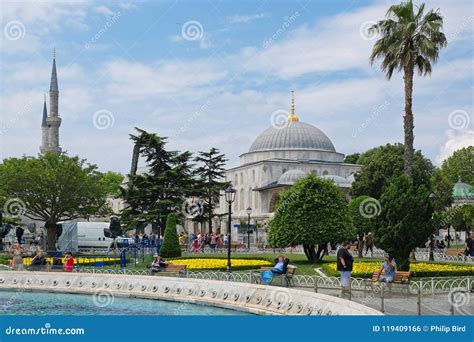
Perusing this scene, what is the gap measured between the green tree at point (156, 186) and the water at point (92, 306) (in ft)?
62.2

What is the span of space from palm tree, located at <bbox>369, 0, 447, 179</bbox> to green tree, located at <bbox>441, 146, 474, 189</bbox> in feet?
161

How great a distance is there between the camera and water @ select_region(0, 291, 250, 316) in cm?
1459

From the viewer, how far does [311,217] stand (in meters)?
25.0

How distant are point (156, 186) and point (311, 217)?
14968 millimetres

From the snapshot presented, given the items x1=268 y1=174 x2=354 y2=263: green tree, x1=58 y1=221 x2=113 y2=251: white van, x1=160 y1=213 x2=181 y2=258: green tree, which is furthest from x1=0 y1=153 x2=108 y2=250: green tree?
x1=268 y1=174 x2=354 y2=263: green tree

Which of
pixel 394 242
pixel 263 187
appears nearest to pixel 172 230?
pixel 394 242

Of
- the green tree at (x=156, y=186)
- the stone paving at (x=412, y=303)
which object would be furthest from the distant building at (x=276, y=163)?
the stone paving at (x=412, y=303)

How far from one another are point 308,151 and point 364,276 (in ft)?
190

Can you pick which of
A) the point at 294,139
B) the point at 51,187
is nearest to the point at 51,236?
the point at 51,187

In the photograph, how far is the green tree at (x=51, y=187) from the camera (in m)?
34.4

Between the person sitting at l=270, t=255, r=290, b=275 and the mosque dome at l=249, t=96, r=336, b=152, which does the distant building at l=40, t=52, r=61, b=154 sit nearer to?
the mosque dome at l=249, t=96, r=336, b=152

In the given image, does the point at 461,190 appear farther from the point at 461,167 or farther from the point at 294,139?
the point at 294,139
